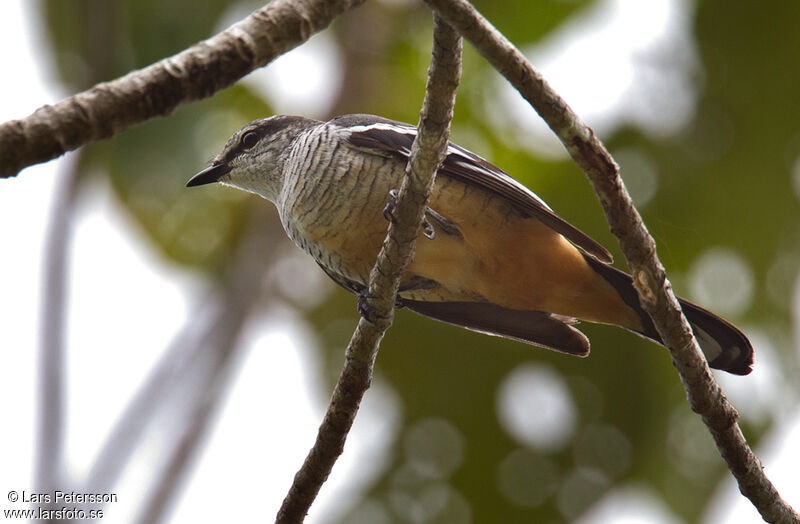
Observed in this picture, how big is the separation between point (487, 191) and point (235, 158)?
67.8 inches

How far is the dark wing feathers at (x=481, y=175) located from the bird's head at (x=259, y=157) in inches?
30.8

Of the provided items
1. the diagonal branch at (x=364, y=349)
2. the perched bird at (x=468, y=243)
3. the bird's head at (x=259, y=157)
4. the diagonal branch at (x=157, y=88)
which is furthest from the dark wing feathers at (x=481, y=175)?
the diagonal branch at (x=157, y=88)

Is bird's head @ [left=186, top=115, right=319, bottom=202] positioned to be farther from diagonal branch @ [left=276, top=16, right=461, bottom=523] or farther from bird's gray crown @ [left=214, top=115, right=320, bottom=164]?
diagonal branch @ [left=276, top=16, right=461, bottom=523]

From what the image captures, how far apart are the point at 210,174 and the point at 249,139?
12.1 inches

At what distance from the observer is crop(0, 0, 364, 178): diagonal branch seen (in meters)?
1.85

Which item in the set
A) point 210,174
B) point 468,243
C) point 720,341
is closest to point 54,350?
point 210,174

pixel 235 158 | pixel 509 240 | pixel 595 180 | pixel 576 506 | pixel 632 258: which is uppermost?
pixel 235 158

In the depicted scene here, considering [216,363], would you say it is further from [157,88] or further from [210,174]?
[157,88]

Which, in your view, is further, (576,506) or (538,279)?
(576,506)

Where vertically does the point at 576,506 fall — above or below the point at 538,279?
below

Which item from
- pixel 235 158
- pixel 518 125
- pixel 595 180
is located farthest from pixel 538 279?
pixel 518 125

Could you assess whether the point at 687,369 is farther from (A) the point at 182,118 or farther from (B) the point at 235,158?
(A) the point at 182,118

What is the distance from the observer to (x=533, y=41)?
24.1ft

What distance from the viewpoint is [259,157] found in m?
5.08
